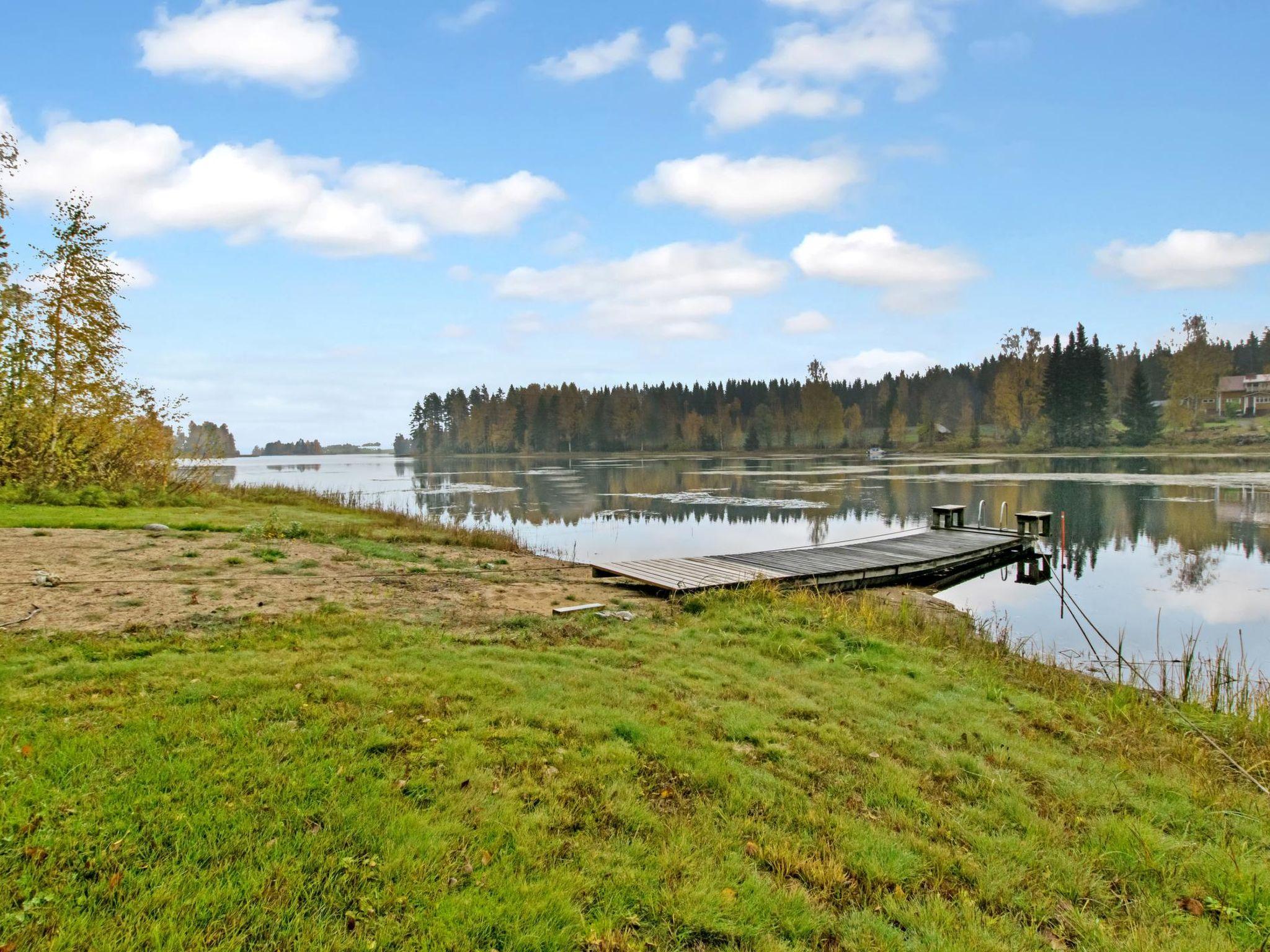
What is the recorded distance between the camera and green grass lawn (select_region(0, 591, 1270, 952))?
3.14 metres

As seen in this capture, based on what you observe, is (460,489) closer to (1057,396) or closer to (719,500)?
(719,500)

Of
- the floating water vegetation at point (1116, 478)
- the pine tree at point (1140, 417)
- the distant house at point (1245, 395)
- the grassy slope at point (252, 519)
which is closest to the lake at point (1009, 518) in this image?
the floating water vegetation at point (1116, 478)

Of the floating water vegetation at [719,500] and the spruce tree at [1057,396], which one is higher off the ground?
the spruce tree at [1057,396]

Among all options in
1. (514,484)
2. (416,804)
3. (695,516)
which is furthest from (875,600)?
(514,484)

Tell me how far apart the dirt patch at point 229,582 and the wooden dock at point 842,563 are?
0.94 meters

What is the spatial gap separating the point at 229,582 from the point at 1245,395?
121 metres

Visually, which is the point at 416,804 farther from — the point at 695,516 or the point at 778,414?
the point at 778,414

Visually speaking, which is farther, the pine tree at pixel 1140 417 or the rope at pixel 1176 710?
the pine tree at pixel 1140 417

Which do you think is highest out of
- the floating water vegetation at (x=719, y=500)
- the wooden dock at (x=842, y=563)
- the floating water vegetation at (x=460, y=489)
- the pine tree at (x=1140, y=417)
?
the pine tree at (x=1140, y=417)

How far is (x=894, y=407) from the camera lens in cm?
10956

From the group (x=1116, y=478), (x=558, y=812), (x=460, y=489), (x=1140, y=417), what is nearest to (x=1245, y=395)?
(x=1140, y=417)

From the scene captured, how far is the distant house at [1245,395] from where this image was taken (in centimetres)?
8831

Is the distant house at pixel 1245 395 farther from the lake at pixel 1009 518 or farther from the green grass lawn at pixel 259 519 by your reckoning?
the green grass lawn at pixel 259 519

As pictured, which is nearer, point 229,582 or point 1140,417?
point 229,582
